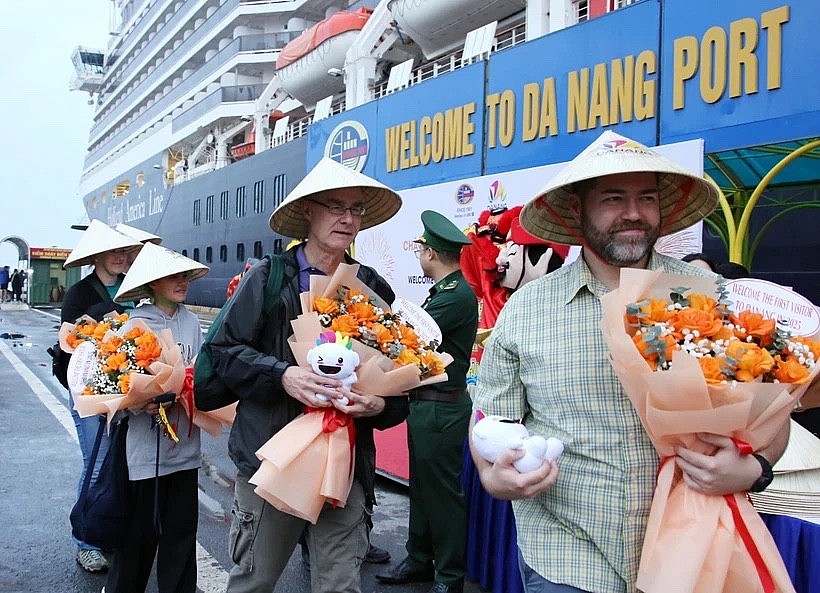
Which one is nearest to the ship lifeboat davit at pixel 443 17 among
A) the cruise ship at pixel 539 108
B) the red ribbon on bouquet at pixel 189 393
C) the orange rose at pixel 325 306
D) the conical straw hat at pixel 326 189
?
the cruise ship at pixel 539 108

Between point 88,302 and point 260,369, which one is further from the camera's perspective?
point 88,302

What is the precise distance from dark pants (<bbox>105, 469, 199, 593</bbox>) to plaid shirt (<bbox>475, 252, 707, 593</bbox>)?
190 cm

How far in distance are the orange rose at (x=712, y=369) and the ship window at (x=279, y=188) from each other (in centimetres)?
1759

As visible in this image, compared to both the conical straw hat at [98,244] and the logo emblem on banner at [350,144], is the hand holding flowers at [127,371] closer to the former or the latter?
the conical straw hat at [98,244]

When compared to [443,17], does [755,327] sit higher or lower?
lower

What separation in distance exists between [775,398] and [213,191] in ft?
77.8

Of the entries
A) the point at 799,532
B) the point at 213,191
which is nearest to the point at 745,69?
the point at 799,532

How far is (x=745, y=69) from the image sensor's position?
5.49 m

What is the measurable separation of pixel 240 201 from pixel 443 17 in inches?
412

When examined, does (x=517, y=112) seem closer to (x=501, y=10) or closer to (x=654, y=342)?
(x=501, y=10)

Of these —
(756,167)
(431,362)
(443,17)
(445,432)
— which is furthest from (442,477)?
(443,17)

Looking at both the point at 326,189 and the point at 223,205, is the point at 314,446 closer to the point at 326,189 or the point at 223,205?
the point at 326,189

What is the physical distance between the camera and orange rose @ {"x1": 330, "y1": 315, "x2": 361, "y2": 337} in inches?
93.0

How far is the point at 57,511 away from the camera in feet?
16.4
